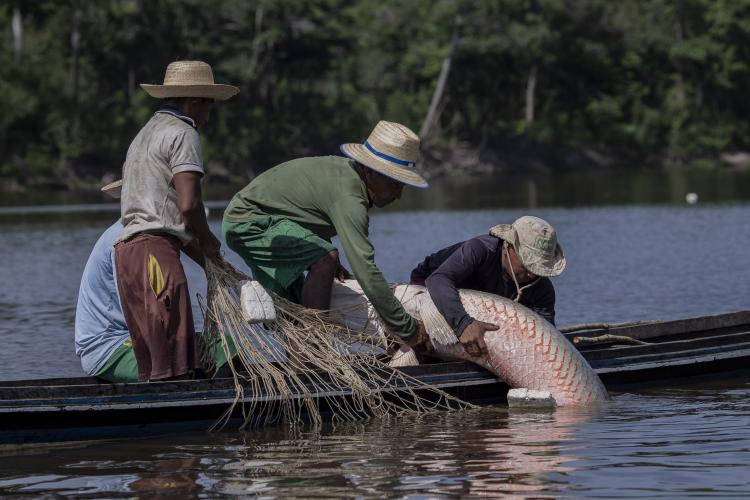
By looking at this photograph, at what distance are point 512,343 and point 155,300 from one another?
212 centimetres

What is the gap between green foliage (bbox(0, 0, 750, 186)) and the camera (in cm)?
4684

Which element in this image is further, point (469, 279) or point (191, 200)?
point (469, 279)

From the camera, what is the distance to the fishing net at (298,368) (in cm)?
805

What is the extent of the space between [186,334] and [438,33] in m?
49.3

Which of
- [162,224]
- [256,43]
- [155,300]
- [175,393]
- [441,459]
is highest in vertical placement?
[256,43]

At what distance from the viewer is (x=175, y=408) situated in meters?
7.84

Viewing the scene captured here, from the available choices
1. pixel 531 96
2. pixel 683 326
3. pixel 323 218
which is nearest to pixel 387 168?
pixel 323 218

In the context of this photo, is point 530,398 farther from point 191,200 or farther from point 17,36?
point 17,36

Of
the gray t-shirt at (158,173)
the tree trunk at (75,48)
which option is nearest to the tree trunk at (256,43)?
the tree trunk at (75,48)

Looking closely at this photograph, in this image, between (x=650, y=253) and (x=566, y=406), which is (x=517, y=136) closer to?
(x=650, y=253)

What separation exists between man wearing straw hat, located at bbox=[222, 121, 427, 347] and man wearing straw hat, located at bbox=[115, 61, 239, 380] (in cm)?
71

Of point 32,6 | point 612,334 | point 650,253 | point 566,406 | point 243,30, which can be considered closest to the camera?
point 566,406

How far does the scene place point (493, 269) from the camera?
858cm

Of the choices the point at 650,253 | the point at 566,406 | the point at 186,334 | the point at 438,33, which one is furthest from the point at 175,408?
the point at 438,33
